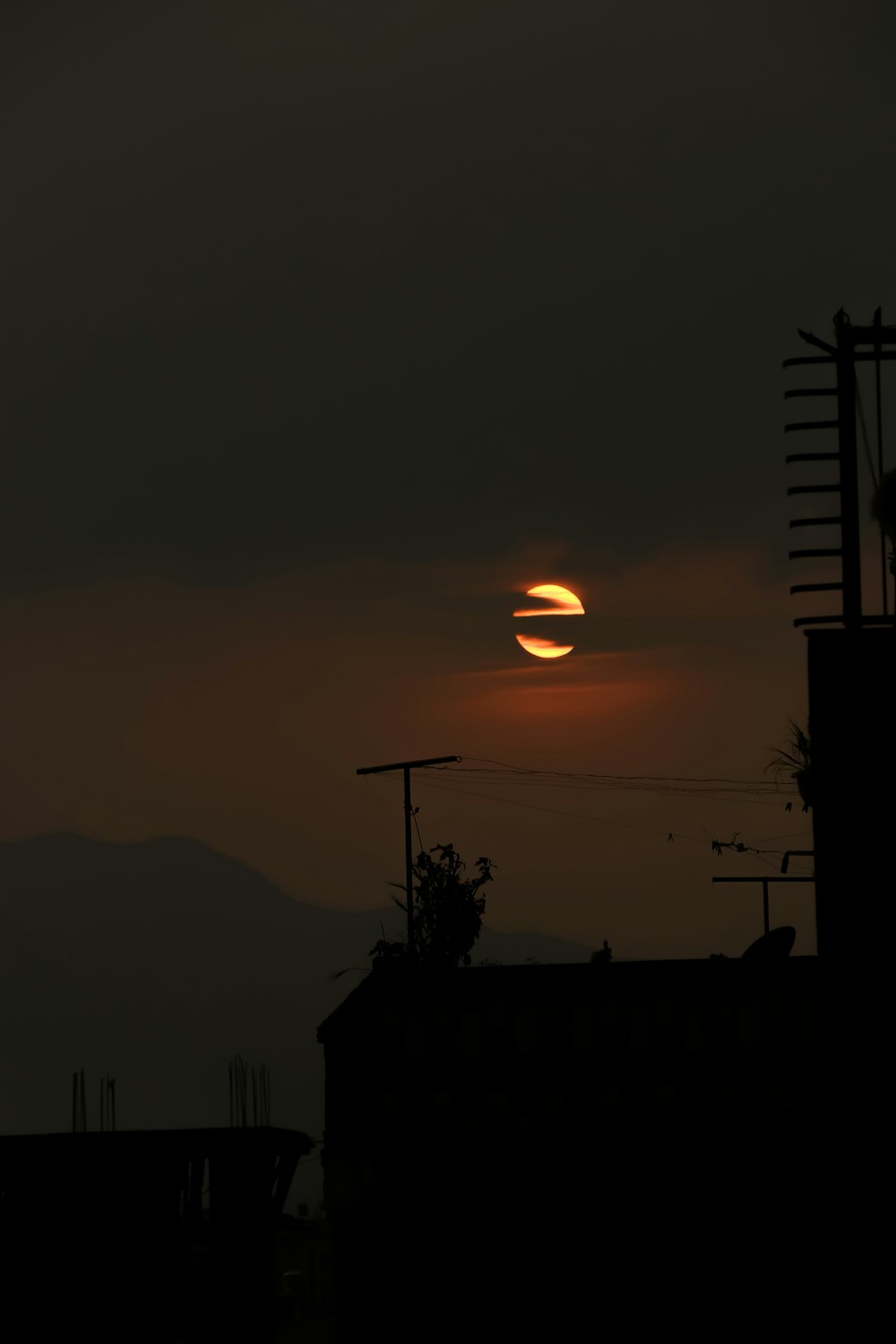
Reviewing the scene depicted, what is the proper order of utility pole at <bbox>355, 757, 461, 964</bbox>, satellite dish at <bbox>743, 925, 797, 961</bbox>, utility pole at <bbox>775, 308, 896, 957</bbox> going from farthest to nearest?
utility pole at <bbox>355, 757, 461, 964</bbox>, satellite dish at <bbox>743, 925, 797, 961</bbox>, utility pole at <bbox>775, 308, 896, 957</bbox>

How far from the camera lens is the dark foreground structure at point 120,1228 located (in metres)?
16.1

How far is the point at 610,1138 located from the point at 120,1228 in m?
5.45

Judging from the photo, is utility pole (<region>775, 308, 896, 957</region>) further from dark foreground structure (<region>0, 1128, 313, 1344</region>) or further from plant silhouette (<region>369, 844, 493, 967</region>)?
plant silhouette (<region>369, 844, 493, 967</region>)

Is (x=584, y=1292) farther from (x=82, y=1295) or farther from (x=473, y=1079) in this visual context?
(x=82, y=1295)

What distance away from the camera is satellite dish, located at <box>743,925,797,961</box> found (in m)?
20.7

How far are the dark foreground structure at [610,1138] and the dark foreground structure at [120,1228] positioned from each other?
3.34m

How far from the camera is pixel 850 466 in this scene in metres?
18.8

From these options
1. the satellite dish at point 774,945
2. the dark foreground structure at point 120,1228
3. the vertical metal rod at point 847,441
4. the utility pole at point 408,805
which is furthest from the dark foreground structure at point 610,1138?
the utility pole at point 408,805

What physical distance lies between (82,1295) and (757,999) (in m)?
7.39

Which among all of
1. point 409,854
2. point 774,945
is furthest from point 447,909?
point 774,945

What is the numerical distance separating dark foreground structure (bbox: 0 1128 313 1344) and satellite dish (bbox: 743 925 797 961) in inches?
248

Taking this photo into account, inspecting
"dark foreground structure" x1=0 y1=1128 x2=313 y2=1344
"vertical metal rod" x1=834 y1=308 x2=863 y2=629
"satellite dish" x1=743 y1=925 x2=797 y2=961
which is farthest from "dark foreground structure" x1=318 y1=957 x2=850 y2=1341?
"vertical metal rod" x1=834 y1=308 x2=863 y2=629

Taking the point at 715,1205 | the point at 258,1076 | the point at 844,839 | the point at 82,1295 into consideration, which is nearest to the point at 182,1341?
the point at 82,1295

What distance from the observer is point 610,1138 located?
19578 mm
